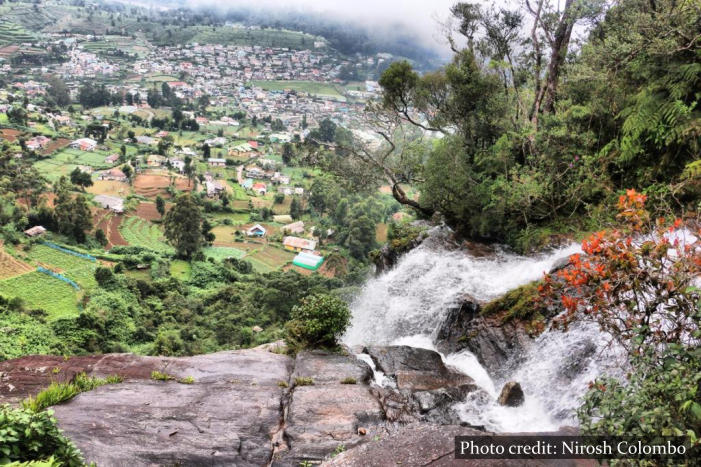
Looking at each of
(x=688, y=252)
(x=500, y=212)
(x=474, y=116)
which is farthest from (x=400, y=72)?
(x=688, y=252)

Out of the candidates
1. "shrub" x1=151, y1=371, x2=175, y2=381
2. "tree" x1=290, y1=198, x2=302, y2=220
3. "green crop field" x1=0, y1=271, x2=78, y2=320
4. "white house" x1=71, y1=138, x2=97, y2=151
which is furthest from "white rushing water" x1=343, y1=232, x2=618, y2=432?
"white house" x1=71, y1=138, x2=97, y2=151

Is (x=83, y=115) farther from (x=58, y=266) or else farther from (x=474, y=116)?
(x=474, y=116)

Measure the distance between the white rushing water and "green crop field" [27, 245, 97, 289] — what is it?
28435 millimetres

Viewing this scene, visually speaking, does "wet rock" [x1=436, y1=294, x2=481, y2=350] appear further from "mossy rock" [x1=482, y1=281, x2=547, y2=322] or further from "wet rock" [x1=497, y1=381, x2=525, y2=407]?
"wet rock" [x1=497, y1=381, x2=525, y2=407]

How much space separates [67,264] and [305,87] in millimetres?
112669

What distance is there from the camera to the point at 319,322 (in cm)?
958

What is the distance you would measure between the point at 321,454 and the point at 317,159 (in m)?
12.1

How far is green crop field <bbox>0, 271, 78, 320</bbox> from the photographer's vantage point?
2912cm

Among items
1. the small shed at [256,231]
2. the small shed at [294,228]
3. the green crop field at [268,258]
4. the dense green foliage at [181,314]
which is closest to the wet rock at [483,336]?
the dense green foliage at [181,314]

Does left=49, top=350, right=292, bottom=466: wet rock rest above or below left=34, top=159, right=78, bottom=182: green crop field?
above

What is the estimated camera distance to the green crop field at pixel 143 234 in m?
45.3

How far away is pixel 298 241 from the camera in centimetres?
5100

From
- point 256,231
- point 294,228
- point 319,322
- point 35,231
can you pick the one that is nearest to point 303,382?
point 319,322

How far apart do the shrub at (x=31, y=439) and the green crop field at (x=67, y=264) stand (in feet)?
108
